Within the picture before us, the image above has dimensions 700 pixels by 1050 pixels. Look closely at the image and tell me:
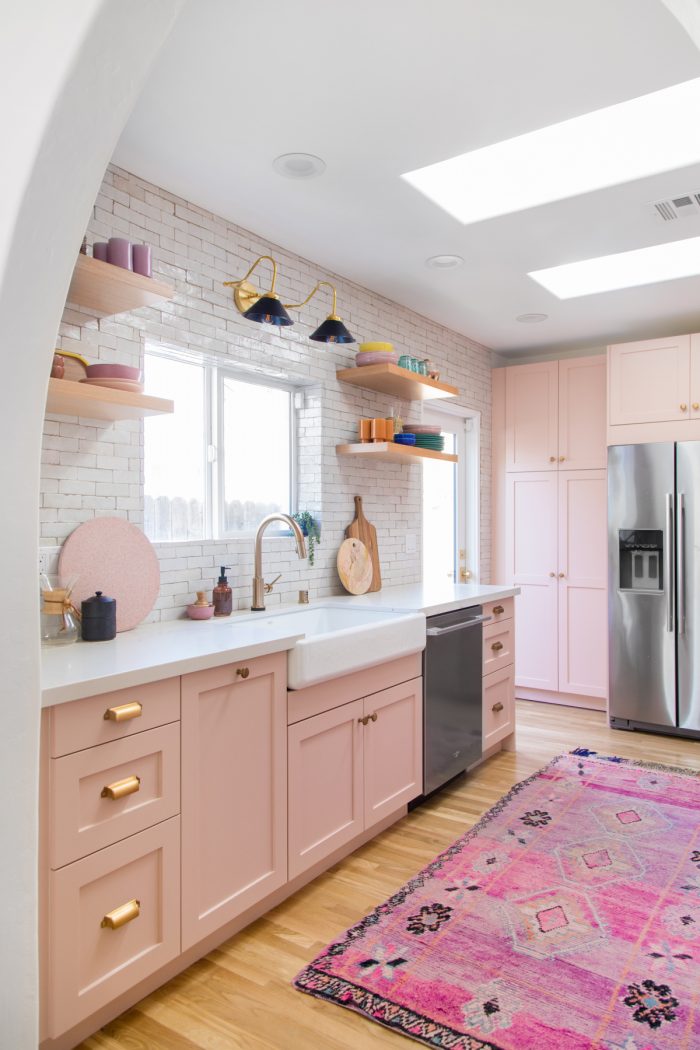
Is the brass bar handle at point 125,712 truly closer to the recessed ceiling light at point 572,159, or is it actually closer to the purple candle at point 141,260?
the purple candle at point 141,260

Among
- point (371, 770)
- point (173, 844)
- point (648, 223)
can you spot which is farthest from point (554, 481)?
point (173, 844)

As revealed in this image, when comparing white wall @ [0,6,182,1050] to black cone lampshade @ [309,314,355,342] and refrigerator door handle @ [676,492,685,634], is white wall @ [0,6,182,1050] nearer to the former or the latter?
black cone lampshade @ [309,314,355,342]

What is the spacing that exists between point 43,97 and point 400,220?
237cm

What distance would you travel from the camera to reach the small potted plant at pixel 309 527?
137 inches

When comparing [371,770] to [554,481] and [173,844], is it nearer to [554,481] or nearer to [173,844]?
[173,844]

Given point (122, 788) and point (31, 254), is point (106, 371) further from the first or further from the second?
point (31, 254)

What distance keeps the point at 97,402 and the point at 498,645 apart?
8.20 ft

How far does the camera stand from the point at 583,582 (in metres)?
4.99

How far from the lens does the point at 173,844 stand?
186 centimetres

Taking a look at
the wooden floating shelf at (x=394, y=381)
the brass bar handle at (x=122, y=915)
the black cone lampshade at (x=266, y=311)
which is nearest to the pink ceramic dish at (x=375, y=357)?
the wooden floating shelf at (x=394, y=381)

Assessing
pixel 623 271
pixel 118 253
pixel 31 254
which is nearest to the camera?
pixel 31 254

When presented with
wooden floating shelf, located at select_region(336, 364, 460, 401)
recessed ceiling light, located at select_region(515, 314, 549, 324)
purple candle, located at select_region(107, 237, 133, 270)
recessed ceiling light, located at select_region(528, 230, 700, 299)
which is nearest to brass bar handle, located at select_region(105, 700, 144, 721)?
purple candle, located at select_region(107, 237, 133, 270)

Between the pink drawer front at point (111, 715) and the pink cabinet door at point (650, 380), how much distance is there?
3676mm

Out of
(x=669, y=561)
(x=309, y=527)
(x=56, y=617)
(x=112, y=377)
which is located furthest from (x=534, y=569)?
(x=56, y=617)
